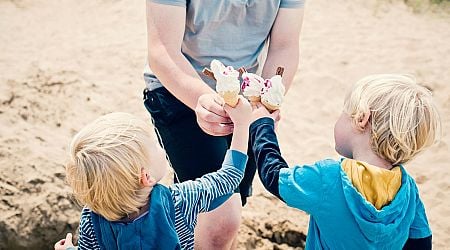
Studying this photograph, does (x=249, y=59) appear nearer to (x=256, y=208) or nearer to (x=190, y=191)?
(x=190, y=191)

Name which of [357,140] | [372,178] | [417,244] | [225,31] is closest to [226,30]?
[225,31]

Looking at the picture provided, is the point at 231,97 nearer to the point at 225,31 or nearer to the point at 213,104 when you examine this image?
the point at 213,104

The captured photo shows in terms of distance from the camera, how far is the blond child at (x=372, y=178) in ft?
5.82

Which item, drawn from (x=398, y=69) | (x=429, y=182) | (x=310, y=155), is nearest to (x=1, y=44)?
(x=310, y=155)

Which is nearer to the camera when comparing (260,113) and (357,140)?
(357,140)

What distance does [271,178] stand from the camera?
190cm

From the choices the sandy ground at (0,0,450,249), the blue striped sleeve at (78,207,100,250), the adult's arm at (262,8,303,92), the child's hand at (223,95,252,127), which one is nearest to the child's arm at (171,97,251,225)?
the child's hand at (223,95,252,127)

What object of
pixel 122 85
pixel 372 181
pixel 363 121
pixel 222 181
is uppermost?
pixel 363 121

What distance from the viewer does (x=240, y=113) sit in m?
2.00

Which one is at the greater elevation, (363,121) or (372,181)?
(363,121)

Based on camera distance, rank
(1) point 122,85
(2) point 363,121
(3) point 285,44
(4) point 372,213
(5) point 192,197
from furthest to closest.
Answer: (1) point 122,85
(3) point 285,44
(5) point 192,197
(2) point 363,121
(4) point 372,213

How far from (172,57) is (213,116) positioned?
27 cm

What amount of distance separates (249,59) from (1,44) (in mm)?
3353

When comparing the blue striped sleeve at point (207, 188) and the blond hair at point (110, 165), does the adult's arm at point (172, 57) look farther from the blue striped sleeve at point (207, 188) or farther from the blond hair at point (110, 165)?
the blond hair at point (110, 165)
